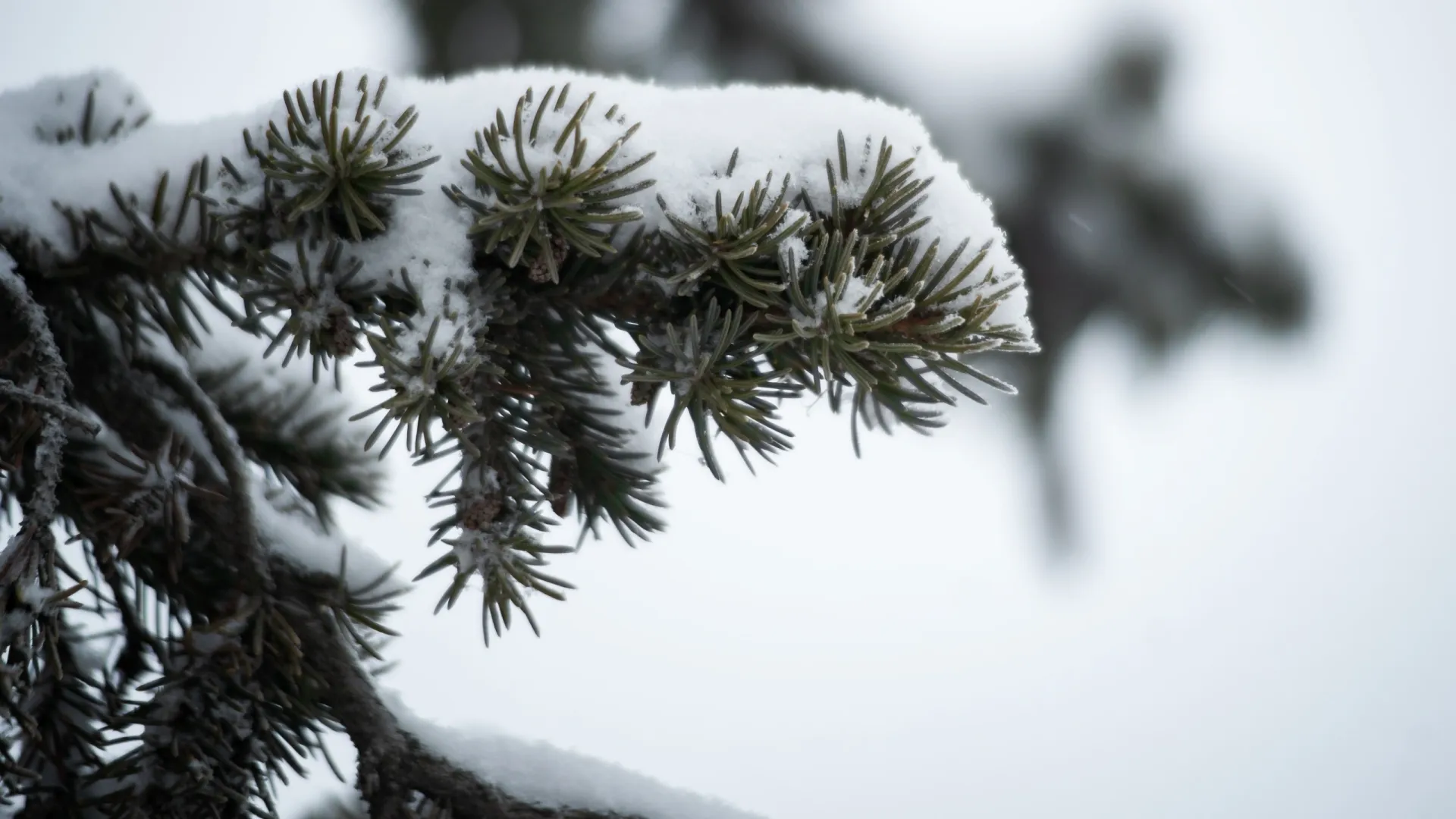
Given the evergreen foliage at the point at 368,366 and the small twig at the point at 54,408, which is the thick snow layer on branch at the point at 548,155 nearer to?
the evergreen foliage at the point at 368,366

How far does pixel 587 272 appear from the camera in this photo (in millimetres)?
438

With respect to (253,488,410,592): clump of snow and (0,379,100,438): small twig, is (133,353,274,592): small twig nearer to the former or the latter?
(253,488,410,592): clump of snow

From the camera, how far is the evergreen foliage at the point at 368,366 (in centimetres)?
40

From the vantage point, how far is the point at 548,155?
0.41 m

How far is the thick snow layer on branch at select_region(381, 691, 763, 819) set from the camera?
0.55 m

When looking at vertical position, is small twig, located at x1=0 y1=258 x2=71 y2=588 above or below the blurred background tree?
below

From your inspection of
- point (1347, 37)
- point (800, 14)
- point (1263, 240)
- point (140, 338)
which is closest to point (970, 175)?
point (800, 14)

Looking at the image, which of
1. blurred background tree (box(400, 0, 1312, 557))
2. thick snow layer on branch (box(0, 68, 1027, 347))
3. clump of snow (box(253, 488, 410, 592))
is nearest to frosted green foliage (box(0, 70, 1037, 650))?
thick snow layer on branch (box(0, 68, 1027, 347))

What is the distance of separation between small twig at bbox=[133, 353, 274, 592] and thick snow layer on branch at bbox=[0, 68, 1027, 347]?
10 centimetres

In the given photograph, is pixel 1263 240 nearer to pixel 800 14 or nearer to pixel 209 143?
pixel 800 14

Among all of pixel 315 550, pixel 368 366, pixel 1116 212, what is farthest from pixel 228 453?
pixel 1116 212

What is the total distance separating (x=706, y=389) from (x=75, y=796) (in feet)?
1.50

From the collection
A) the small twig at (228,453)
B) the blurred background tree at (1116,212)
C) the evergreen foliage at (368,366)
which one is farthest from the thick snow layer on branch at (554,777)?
the blurred background tree at (1116,212)

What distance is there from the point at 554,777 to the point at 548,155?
1.23 feet
